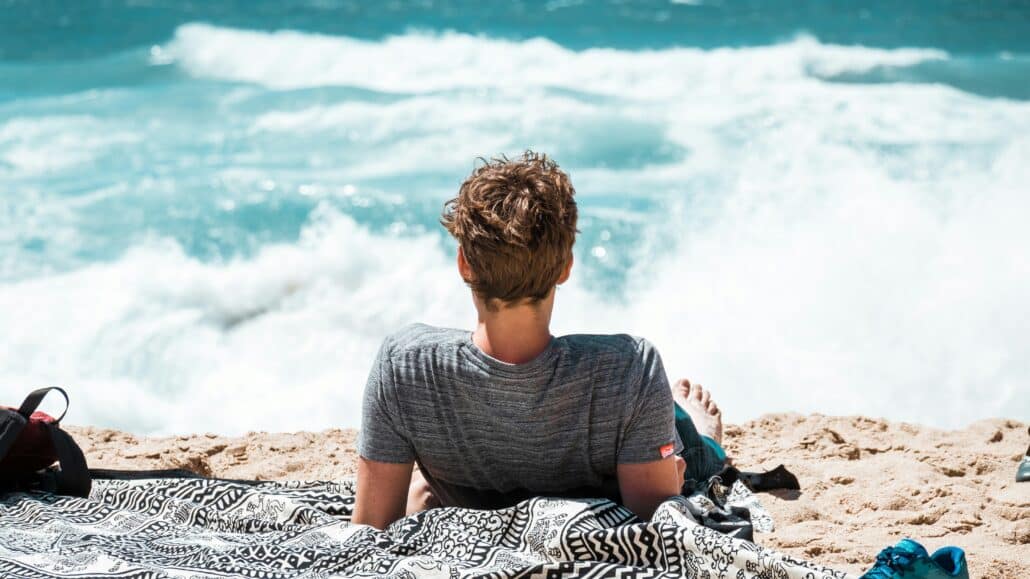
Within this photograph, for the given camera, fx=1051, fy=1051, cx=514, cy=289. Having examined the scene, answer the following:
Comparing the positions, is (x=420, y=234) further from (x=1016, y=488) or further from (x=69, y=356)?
(x=1016, y=488)

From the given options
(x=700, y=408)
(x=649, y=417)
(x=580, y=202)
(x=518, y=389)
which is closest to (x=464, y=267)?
(x=518, y=389)

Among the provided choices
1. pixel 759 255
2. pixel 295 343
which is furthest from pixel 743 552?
pixel 759 255

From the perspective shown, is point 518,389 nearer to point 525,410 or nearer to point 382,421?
point 525,410

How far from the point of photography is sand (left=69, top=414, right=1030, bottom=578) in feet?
10.2

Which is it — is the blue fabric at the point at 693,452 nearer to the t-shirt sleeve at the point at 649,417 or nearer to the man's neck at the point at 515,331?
the t-shirt sleeve at the point at 649,417

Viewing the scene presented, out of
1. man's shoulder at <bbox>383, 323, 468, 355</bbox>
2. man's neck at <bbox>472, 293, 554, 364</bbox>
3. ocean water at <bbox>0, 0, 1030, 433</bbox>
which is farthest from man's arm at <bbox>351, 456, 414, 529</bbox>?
ocean water at <bbox>0, 0, 1030, 433</bbox>

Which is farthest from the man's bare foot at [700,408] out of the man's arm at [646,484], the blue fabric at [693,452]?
the man's arm at [646,484]

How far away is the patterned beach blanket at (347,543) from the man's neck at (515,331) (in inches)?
13.6

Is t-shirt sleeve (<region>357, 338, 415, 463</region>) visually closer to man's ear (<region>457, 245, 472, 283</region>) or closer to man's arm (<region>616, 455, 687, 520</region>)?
man's ear (<region>457, 245, 472, 283</region>)

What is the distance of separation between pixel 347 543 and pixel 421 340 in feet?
1.66

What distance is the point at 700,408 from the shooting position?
3.59 meters

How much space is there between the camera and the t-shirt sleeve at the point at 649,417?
2.43 m

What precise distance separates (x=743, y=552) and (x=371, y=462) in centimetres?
96

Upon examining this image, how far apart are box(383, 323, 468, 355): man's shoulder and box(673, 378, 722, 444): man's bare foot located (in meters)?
1.27
